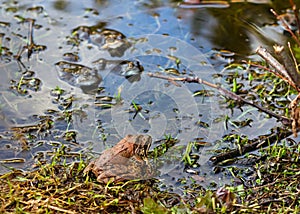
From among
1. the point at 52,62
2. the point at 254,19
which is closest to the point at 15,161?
the point at 52,62

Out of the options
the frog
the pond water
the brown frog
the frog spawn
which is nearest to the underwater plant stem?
the pond water

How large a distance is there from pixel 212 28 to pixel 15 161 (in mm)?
1666

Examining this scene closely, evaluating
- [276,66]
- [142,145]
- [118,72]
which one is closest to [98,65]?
[118,72]

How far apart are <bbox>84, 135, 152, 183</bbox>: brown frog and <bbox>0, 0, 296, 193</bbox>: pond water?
0.43 ft

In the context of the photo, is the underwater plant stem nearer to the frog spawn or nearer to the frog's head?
the frog's head

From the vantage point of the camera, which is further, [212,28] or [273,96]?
[212,28]

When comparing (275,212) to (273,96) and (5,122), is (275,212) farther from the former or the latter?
(5,122)

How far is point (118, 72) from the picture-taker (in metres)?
3.15

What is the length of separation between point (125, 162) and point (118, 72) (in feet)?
A: 2.94

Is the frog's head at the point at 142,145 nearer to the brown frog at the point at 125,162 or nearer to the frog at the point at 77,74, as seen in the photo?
the brown frog at the point at 125,162

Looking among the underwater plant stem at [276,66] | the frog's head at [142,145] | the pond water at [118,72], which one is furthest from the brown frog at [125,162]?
the underwater plant stem at [276,66]

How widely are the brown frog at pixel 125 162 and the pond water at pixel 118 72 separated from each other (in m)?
0.13

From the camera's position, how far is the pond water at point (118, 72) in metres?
2.65

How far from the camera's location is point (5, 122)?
275cm
